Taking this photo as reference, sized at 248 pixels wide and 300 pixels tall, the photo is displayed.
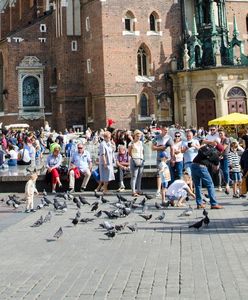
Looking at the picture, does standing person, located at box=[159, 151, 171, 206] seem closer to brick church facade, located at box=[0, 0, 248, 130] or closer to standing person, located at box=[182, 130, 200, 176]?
standing person, located at box=[182, 130, 200, 176]

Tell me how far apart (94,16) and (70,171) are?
25199mm

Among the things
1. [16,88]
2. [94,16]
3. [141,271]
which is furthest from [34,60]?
[141,271]

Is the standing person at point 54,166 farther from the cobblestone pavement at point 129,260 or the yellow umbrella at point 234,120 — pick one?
the yellow umbrella at point 234,120

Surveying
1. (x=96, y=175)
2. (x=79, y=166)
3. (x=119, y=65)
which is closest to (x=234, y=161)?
(x=96, y=175)

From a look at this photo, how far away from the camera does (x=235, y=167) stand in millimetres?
14961

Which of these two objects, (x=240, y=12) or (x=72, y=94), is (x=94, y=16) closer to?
(x=72, y=94)

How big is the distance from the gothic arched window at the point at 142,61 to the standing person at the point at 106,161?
80.4ft

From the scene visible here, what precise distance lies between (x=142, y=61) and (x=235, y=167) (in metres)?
26.1

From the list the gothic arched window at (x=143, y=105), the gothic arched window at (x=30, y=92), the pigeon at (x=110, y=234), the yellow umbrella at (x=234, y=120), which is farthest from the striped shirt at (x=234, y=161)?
the gothic arched window at (x=30, y=92)

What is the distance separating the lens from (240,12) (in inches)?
1667

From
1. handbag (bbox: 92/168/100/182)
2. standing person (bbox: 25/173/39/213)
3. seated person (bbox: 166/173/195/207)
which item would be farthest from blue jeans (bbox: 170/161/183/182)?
standing person (bbox: 25/173/39/213)

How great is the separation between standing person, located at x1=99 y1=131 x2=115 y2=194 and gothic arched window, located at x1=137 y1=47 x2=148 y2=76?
24.5 m

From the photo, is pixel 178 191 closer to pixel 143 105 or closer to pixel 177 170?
pixel 177 170

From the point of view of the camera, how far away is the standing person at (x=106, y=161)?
623 inches
